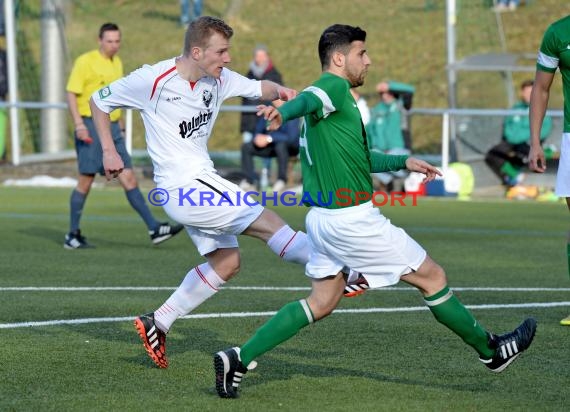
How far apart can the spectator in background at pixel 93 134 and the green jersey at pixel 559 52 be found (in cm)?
551

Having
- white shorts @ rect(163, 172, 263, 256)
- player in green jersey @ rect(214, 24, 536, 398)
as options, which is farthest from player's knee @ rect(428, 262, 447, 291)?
white shorts @ rect(163, 172, 263, 256)

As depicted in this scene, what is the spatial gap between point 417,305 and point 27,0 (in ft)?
62.5

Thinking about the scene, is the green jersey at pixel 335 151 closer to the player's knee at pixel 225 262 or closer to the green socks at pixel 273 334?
the green socks at pixel 273 334

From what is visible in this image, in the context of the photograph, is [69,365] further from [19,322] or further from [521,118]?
[521,118]

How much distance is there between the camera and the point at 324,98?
5.79 m

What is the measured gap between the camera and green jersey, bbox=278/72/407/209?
→ 5.89 meters

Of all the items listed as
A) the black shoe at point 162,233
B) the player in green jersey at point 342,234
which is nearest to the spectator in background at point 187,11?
the black shoe at point 162,233

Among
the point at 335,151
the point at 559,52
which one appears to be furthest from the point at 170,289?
the point at 335,151

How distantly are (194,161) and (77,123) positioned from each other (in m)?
5.42

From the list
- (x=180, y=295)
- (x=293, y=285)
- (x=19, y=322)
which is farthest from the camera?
(x=293, y=285)

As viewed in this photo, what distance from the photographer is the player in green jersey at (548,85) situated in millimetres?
7496

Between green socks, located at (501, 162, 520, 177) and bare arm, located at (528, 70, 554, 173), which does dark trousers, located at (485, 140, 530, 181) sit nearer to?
green socks, located at (501, 162, 520, 177)

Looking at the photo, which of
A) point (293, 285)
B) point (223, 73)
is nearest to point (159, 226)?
point (293, 285)

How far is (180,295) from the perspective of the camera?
22.8ft
